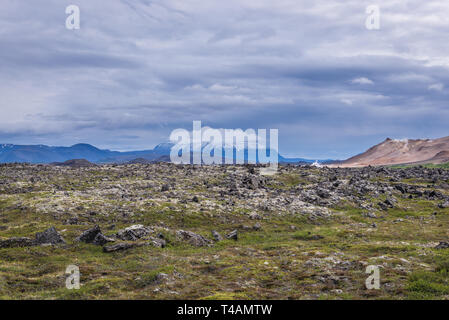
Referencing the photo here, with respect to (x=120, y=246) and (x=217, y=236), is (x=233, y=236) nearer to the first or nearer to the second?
(x=217, y=236)

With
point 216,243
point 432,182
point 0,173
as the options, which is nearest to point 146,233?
point 216,243

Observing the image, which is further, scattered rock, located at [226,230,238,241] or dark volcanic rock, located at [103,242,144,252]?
scattered rock, located at [226,230,238,241]

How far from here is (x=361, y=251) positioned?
36750 mm

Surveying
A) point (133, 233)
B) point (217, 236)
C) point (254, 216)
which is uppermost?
point (133, 233)

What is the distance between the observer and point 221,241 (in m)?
44.4

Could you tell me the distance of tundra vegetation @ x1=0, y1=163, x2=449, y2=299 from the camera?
2552cm

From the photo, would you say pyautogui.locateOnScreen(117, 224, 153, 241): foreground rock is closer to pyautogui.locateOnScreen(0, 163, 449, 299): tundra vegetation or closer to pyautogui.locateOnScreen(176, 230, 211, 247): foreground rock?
pyautogui.locateOnScreen(0, 163, 449, 299): tundra vegetation

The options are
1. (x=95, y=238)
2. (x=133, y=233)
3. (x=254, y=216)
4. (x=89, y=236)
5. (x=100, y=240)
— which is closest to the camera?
(x=100, y=240)

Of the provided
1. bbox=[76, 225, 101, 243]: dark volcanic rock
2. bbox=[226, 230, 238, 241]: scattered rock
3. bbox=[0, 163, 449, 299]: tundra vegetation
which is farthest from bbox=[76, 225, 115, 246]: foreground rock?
bbox=[226, 230, 238, 241]: scattered rock

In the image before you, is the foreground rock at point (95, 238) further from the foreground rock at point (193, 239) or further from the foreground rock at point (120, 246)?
the foreground rock at point (193, 239)

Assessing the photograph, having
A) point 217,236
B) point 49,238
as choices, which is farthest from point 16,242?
point 217,236
